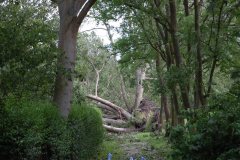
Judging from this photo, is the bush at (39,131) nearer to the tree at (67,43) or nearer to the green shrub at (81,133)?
the green shrub at (81,133)

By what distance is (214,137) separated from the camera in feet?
12.2

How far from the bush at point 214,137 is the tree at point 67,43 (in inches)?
133

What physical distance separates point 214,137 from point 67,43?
463 cm

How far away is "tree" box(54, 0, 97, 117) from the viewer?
6.36 metres

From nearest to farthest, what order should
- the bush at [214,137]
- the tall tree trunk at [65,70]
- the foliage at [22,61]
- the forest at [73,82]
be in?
the bush at [214,137], the forest at [73,82], the foliage at [22,61], the tall tree trunk at [65,70]

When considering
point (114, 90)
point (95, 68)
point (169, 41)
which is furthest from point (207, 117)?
point (114, 90)

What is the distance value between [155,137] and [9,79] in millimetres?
11908

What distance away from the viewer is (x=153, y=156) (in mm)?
9188

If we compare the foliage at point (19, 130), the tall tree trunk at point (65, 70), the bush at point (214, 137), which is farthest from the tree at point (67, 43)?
the bush at point (214, 137)

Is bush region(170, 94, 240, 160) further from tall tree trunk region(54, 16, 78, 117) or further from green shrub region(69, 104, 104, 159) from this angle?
tall tree trunk region(54, 16, 78, 117)

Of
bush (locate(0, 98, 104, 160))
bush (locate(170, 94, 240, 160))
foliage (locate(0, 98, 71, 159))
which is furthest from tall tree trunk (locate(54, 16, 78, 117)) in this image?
bush (locate(170, 94, 240, 160))

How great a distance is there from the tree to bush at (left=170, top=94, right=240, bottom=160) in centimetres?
339

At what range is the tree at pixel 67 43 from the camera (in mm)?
6363

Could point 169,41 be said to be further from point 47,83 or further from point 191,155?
point 191,155
